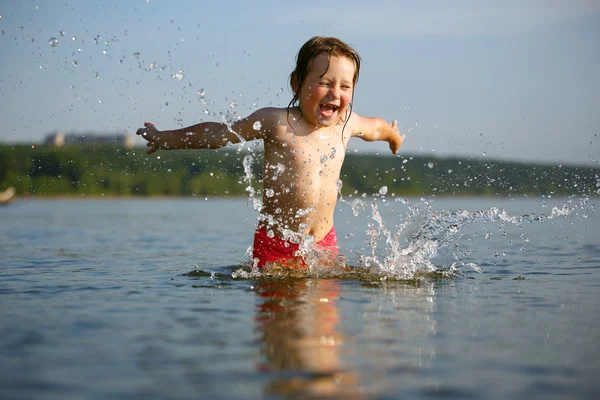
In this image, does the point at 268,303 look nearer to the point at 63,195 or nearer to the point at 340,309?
A: the point at 340,309

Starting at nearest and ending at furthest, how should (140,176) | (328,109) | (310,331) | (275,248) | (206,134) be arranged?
(310,331), (206,134), (328,109), (275,248), (140,176)

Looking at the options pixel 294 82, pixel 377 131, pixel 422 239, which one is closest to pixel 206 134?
pixel 294 82

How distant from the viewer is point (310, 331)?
126 inches

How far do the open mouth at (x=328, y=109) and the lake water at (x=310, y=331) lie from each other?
1159 millimetres

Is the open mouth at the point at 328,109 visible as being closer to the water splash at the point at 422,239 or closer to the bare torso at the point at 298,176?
the bare torso at the point at 298,176

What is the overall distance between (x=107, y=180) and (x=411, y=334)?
208 ft

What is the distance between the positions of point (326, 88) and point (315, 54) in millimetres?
271

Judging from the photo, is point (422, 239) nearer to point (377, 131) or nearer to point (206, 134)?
point (377, 131)

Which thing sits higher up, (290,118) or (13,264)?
(290,118)

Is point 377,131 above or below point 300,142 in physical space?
above

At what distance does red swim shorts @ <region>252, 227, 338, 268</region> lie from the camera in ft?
19.2

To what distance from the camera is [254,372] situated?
8.24 ft

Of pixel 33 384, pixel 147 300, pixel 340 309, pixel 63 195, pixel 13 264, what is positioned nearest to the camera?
pixel 33 384

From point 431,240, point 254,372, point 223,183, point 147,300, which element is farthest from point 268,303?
point 223,183
